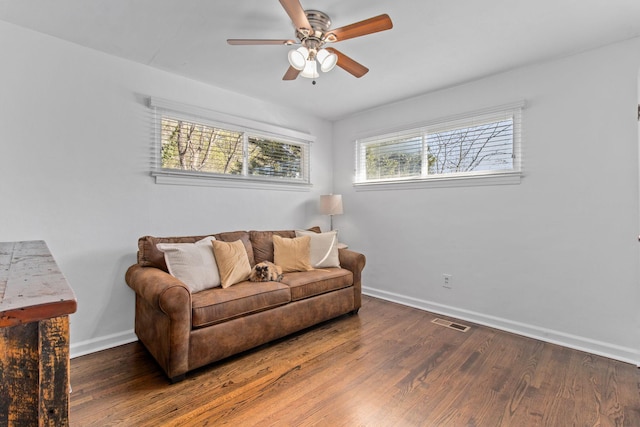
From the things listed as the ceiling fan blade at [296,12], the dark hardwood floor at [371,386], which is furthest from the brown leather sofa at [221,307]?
the ceiling fan blade at [296,12]

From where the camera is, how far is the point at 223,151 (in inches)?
130

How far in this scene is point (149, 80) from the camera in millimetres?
2742

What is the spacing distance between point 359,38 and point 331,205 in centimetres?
205

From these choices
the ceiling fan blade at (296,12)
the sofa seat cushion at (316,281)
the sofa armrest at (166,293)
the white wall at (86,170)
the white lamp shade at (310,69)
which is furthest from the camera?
the sofa seat cushion at (316,281)

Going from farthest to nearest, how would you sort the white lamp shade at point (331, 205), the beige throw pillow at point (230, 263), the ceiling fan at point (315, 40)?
the white lamp shade at point (331, 205)
the beige throw pillow at point (230, 263)
the ceiling fan at point (315, 40)

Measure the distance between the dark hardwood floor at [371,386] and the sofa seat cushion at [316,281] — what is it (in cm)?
40

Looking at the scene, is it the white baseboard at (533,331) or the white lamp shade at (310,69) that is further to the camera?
the white baseboard at (533,331)

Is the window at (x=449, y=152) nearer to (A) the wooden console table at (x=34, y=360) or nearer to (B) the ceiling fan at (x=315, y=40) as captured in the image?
(B) the ceiling fan at (x=315, y=40)

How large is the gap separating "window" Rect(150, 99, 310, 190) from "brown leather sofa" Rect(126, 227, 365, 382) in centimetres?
65

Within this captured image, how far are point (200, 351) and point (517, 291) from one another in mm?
2759

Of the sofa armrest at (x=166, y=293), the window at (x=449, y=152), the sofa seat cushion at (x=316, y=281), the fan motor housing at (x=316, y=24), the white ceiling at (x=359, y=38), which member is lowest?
the sofa seat cushion at (x=316, y=281)

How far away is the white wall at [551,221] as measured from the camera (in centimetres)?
235

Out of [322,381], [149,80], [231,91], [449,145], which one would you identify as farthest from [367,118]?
[322,381]

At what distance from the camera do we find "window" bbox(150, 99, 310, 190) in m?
2.89
